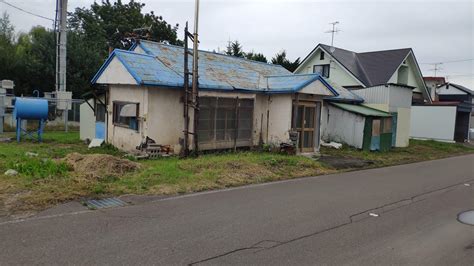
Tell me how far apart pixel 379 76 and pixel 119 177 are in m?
24.2

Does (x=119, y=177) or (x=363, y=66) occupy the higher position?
(x=363, y=66)

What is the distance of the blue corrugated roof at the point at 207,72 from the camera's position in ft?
43.6

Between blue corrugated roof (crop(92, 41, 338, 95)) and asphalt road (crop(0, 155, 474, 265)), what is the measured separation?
584 centimetres

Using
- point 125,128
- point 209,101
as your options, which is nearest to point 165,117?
point 125,128

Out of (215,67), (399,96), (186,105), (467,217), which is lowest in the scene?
(467,217)

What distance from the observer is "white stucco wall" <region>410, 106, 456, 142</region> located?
92.8 ft

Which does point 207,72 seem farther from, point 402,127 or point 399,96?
point 402,127

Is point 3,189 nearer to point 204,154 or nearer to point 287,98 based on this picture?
point 204,154

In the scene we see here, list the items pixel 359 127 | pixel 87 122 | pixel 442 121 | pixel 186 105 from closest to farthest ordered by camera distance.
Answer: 1. pixel 186 105
2. pixel 87 122
3. pixel 359 127
4. pixel 442 121

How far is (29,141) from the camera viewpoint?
53.4 feet

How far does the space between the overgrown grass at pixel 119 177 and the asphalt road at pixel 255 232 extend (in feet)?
2.58

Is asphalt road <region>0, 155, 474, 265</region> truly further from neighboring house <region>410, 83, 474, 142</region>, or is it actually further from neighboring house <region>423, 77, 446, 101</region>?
neighboring house <region>423, 77, 446, 101</region>

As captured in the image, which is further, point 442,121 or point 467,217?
point 442,121

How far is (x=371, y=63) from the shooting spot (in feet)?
100
